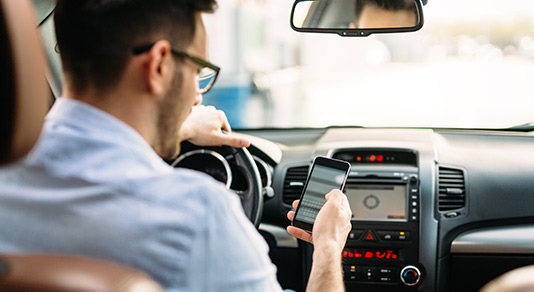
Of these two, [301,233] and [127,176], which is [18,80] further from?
[301,233]

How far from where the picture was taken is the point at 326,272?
7.29ft

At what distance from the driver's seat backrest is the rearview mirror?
1845 millimetres

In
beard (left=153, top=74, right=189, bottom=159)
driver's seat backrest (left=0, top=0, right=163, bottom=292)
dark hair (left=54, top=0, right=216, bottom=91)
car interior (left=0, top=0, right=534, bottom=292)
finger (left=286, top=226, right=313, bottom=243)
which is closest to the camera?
driver's seat backrest (left=0, top=0, right=163, bottom=292)

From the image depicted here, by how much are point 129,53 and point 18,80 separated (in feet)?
1.04

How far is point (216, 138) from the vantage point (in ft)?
9.80

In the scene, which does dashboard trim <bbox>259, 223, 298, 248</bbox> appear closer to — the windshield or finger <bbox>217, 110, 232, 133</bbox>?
finger <bbox>217, 110, 232, 133</bbox>

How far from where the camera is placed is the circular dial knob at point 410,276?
3494 mm

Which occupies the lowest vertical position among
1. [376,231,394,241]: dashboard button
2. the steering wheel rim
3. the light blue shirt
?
[376,231,394,241]: dashboard button

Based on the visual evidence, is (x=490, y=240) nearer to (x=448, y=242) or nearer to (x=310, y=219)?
(x=448, y=242)

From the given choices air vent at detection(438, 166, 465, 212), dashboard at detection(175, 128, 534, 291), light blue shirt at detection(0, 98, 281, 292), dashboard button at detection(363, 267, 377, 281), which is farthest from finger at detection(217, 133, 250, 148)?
light blue shirt at detection(0, 98, 281, 292)

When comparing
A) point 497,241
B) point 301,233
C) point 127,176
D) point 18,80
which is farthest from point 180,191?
point 497,241

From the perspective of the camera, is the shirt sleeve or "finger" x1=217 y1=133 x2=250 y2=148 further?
"finger" x1=217 y1=133 x2=250 y2=148

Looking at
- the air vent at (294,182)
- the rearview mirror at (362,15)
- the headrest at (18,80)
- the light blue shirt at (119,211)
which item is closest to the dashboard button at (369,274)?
the air vent at (294,182)

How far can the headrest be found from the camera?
1.39 meters
